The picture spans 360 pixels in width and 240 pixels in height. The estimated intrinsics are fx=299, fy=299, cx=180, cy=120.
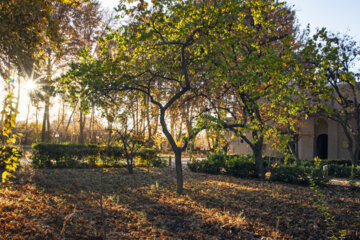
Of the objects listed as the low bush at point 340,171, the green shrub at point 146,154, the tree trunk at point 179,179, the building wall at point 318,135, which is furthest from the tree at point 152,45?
the building wall at point 318,135

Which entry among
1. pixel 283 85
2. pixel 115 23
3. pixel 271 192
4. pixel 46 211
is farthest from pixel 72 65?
pixel 115 23

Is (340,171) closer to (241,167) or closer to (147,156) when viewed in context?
(241,167)

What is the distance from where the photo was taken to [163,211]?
6.27m

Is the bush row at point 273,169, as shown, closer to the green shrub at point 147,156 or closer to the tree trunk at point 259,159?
the tree trunk at point 259,159

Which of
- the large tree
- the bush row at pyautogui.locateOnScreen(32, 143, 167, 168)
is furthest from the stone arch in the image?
the large tree

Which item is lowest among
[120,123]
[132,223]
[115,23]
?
[132,223]

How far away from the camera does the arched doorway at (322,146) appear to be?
85.2ft

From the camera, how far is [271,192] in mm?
8375

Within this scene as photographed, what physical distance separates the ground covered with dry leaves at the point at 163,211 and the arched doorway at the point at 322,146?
1807cm

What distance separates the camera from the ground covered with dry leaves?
4898 mm

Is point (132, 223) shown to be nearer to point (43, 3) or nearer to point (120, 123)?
point (43, 3)

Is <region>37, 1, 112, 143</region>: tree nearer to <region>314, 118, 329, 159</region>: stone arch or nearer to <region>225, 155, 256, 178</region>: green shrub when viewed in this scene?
<region>225, 155, 256, 178</region>: green shrub

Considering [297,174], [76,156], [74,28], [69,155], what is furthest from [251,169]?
[74,28]

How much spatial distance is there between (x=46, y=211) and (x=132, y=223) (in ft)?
5.64
